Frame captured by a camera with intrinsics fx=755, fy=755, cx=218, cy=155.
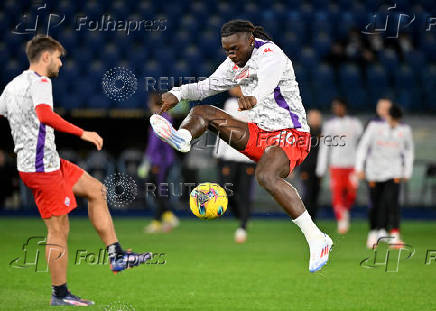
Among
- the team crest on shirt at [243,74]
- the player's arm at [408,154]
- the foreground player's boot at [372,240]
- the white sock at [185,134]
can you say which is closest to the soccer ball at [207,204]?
the white sock at [185,134]

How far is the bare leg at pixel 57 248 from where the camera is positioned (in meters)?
6.06

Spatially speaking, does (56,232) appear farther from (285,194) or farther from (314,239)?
(314,239)

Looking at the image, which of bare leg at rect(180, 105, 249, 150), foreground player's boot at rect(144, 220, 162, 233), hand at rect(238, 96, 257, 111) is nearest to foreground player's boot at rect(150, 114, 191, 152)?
bare leg at rect(180, 105, 249, 150)

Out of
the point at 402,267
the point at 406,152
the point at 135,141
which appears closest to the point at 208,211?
the point at 402,267

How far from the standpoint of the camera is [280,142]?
21.5ft

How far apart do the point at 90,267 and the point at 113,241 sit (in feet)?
8.05

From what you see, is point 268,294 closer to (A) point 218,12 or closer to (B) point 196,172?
(B) point 196,172

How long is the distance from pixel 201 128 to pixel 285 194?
89cm

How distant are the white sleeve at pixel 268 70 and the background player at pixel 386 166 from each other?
513 cm

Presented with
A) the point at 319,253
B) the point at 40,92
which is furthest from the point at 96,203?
the point at 319,253

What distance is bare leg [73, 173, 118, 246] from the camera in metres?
6.31

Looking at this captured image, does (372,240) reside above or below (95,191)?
below

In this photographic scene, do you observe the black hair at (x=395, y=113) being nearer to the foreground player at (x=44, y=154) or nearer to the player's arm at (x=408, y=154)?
the player's arm at (x=408, y=154)

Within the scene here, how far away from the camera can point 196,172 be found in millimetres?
16656
